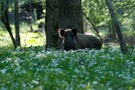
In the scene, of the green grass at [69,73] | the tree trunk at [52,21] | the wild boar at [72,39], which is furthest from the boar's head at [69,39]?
the tree trunk at [52,21]

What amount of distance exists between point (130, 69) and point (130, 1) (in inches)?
1066

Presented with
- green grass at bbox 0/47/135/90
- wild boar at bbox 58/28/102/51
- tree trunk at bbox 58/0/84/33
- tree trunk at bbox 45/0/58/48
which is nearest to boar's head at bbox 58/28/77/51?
wild boar at bbox 58/28/102/51

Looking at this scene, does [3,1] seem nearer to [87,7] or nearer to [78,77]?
[87,7]

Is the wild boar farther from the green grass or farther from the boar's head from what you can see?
the green grass

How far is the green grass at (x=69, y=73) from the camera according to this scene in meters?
10.5

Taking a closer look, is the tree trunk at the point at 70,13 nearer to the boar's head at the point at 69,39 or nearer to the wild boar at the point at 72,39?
the wild boar at the point at 72,39

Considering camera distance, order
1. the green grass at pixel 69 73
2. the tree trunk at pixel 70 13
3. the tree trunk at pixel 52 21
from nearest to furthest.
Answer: the green grass at pixel 69 73 → the tree trunk at pixel 70 13 → the tree trunk at pixel 52 21

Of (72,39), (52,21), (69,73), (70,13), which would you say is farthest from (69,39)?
(69,73)

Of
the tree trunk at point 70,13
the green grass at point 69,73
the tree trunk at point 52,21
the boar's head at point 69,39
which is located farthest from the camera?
the tree trunk at point 52,21

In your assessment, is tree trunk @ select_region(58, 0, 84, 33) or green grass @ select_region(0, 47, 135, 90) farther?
Result: tree trunk @ select_region(58, 0, 84, 33)

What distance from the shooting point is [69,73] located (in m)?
12.2

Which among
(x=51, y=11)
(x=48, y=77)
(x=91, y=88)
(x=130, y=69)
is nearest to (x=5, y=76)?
(x=48, y=77)

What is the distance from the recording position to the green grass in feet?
34.3

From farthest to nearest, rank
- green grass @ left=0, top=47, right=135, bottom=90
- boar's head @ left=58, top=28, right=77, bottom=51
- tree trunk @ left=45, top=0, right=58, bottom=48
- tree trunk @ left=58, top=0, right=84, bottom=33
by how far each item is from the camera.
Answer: tree trunk @ left=45, top=0, right=58, bottom=48, tree trunk @ left=58, top=0, right=84, bottom=33, boar's head @ left=58, top=28, right=77, bottom=51, green grass @ left=0, top=47, right=135, bottom=90
